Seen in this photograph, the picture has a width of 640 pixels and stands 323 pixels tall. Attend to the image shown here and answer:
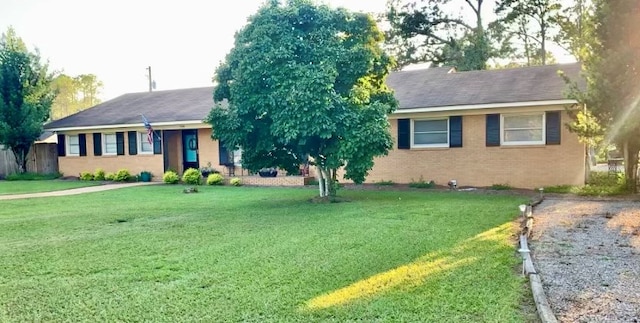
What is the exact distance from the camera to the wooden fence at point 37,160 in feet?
81.4

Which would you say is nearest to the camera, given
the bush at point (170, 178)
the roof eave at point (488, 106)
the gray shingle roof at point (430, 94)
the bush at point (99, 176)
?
the roof eave at point (488, 106)

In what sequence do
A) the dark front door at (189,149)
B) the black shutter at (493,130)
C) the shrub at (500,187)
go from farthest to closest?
the dark front door at (189,149) → the black shutter at (493,130) → the shrub at (500,187)

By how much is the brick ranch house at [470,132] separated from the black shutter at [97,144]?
164cm

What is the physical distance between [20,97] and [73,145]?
3454 mm

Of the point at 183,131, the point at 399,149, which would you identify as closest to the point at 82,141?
the point at 183,131

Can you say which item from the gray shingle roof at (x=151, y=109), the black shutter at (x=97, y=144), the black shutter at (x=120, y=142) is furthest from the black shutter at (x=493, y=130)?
the black shutter at (x=97, y=144)

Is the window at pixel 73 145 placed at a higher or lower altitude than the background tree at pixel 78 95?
lower

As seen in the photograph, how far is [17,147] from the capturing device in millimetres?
23688

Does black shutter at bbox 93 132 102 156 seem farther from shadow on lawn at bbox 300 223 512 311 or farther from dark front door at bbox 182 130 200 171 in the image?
shadow on lawn at bbox 300 223 512 311

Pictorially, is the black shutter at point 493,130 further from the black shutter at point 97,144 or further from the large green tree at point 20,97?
the large green tree at point 20,97

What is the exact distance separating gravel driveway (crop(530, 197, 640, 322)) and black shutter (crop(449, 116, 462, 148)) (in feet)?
17.8

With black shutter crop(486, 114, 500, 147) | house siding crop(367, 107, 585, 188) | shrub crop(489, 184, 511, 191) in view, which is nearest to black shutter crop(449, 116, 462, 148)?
house siding crop(367, 107, 585, 188)

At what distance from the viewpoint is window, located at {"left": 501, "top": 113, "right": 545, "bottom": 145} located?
14570mm

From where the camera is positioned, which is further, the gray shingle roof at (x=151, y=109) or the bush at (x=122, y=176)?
the gray shingle roof at (x=151, y=109)
